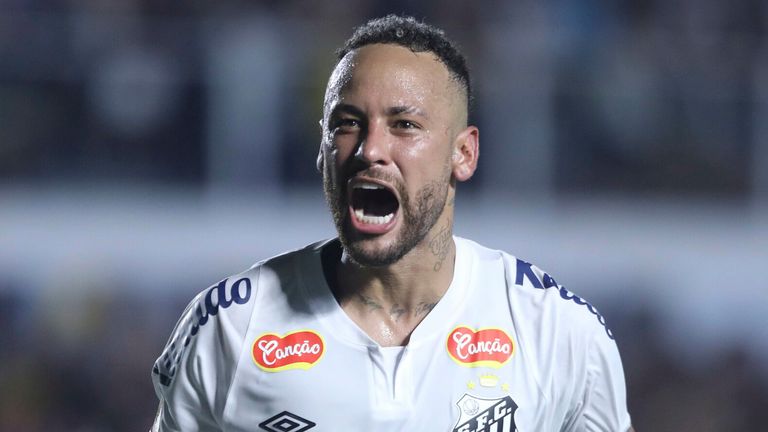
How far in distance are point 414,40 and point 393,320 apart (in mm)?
715

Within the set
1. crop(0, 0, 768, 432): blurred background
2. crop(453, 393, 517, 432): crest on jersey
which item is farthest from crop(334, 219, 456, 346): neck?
→ crop(0, 0, 768, 432): blurred background

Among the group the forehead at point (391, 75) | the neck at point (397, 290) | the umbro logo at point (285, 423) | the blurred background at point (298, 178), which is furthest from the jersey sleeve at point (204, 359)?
the blurred background at point (298, 178)

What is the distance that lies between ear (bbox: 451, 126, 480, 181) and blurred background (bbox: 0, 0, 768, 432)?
391 centimetres

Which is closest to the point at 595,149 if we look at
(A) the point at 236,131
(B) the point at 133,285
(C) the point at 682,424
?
(C) the point at 682,424

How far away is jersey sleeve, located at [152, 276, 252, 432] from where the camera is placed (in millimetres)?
2877

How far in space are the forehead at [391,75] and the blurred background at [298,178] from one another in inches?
157

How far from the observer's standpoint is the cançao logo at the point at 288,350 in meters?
2.86

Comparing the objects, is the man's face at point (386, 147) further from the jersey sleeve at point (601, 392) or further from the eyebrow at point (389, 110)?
the jersey sleeve at point (601, 392)

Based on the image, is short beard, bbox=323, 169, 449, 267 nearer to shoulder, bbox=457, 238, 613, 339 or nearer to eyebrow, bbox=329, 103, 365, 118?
eyebrow, bbox=329, 103, 365, 118

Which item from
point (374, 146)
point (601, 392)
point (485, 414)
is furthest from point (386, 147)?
point (601, 392)

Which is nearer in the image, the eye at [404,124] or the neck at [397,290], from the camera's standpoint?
the eye at [404,124]

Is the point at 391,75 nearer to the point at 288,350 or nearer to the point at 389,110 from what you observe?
the point at 389,110

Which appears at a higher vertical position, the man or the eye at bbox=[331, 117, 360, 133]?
the eye at bbox=[331, 117, 360, 133]

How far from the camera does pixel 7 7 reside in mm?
6996
